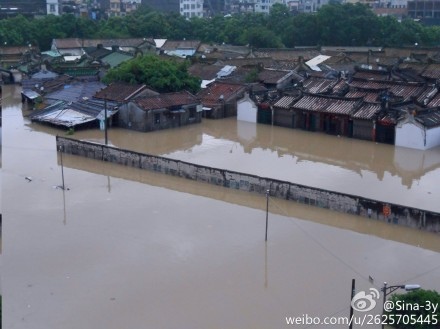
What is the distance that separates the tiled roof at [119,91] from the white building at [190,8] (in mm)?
40716

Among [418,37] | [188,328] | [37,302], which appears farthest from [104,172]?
[418,37]

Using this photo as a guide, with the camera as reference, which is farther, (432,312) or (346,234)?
(346,234)

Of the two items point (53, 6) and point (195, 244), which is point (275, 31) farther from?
point (195, 244)

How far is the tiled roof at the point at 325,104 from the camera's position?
18.6 meters

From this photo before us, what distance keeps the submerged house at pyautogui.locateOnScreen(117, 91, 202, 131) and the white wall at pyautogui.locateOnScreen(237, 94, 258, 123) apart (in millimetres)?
1478

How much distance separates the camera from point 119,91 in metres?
20.3

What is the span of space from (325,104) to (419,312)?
12304 mm

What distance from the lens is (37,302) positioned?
8.61 meters

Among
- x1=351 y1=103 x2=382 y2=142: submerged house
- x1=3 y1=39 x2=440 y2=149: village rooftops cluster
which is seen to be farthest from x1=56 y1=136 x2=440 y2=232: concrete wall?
x1=351 y1=103 x2=382 y2=142: submerged house

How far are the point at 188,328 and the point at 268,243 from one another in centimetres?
291

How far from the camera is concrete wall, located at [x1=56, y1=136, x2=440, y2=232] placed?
36.5 ft

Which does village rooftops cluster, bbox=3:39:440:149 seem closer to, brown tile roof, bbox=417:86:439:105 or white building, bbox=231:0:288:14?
brown tile roof, bbox=417:86:439:105

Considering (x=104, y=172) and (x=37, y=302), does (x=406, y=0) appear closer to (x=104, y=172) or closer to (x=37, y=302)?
(x=104, y=172)

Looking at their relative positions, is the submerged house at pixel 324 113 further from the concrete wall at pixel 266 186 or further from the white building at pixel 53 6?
the white building at pixel 53 6
